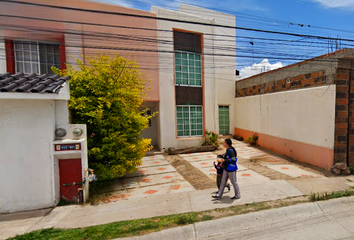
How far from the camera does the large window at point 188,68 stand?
1025 centimetres

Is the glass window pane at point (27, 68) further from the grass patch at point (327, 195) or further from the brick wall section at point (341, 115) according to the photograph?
the brick wall section at point (341, 115)

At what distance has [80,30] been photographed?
27.9 feet

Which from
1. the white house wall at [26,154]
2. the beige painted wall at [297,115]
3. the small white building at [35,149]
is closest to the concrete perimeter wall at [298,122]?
the beige painted wall at [297,115]

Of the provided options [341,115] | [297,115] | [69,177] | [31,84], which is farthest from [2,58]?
[341,115]

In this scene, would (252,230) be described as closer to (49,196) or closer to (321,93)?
(49,196)

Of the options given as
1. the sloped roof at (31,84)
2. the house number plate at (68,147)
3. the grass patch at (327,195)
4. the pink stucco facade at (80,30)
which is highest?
the pink stucco facade at (80,30)

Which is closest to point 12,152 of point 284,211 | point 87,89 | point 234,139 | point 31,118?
point 31,118

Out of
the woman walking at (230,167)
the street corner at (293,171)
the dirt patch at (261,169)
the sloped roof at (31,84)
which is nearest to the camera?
the sloped roof at (31,84)

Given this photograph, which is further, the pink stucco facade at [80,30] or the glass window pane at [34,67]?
the glass window pane at [34,67]

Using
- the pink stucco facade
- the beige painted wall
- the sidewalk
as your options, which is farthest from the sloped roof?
the beige painted wall

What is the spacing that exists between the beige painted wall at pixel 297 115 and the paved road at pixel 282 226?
3341 mm

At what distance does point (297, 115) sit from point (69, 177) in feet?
27.0

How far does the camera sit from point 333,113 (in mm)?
6074

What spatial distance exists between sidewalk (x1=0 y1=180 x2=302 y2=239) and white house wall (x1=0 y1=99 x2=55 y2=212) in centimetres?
34
